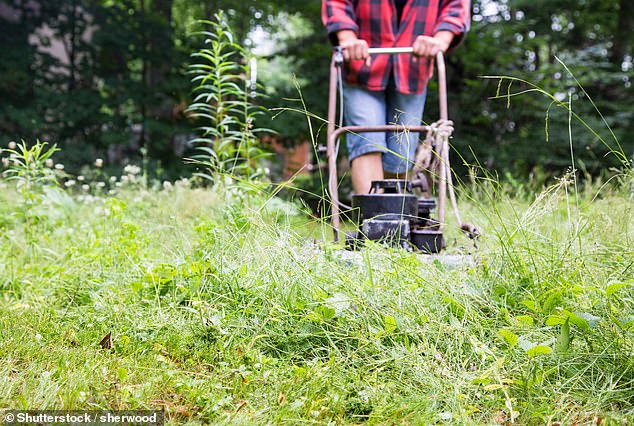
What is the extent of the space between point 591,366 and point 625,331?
0.38ft

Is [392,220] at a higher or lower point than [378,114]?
lower

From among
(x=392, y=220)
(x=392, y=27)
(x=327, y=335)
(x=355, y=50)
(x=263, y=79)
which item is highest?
(x=263, y=79)

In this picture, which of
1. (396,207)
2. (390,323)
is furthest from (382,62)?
(390,323)

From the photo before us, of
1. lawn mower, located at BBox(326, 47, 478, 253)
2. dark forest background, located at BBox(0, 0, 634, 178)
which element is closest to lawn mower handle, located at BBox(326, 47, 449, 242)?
lawn mower, located at BBox(326, 47, 478, 253)

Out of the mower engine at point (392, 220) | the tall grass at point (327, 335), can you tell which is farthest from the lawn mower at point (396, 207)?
the tall grass at point (327, 335)

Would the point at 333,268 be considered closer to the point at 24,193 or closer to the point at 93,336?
the point at 93,336

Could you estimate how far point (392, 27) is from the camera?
3.09 meters

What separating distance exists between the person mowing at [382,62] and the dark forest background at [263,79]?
4209 millimetres

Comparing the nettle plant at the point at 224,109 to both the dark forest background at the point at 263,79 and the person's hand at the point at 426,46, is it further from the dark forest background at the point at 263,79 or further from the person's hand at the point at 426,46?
the dark forest background at the point at 263,79

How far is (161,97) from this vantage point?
26.2ft

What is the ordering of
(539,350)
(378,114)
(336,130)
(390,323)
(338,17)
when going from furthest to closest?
(378,114)
(338,17)
(336,130)
(390,323)
(539,350)

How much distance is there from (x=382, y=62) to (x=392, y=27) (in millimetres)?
243

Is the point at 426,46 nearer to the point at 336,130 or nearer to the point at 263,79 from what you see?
the point at 336,130

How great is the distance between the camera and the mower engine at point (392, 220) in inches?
85.5
